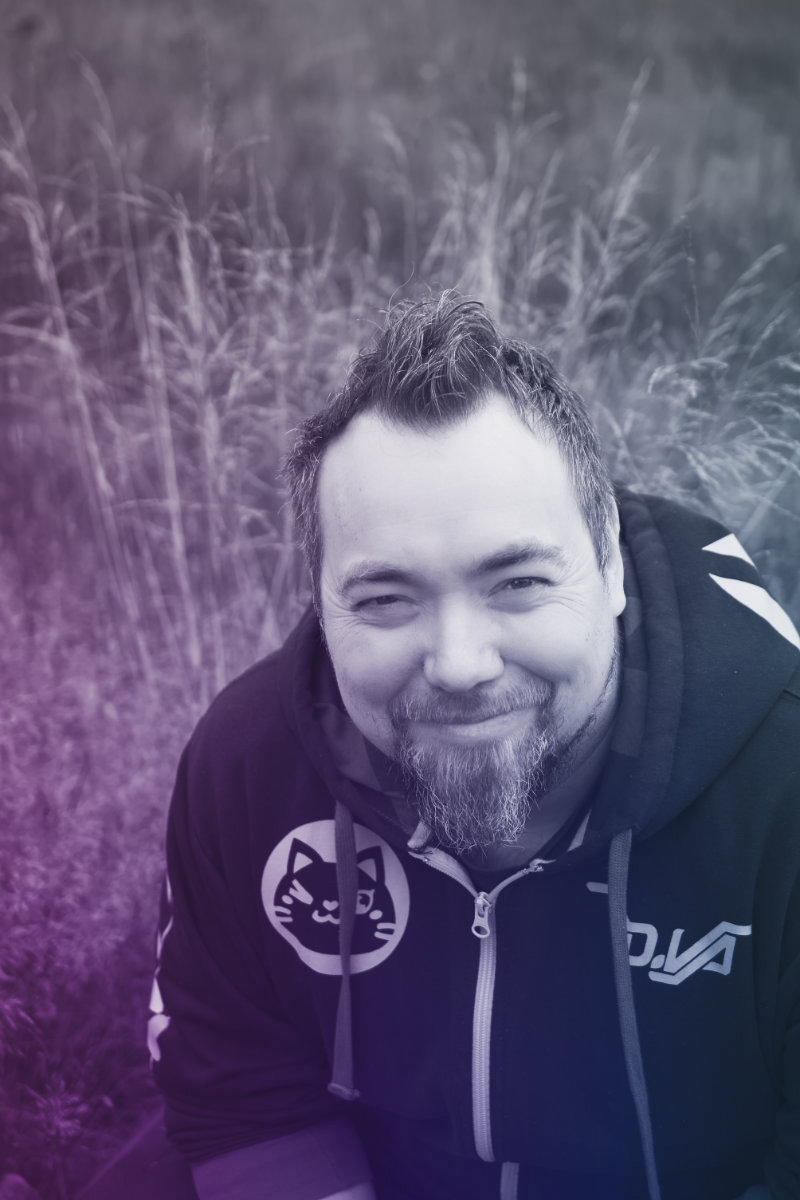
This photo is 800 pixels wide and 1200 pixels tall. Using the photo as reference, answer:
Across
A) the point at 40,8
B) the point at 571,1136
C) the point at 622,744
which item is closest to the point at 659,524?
the point at 622,744

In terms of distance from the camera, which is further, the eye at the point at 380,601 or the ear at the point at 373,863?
the ear at the point at 373,863

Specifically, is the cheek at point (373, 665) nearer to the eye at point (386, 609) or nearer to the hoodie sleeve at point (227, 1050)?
the eye at point (386, 609)

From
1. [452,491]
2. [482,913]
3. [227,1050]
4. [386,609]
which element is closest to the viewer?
[452,491]

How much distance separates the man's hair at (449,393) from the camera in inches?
50.6

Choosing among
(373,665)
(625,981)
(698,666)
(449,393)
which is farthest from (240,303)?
(625,981)

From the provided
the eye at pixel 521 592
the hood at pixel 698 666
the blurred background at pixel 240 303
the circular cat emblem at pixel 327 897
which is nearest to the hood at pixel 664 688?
the hood at pixel 698 666

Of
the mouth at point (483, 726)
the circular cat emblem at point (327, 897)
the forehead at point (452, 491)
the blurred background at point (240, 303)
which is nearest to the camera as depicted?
the forehead at point (452, 491)

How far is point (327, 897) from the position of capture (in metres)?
1.61

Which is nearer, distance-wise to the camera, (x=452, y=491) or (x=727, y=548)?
(x=452, y=491)

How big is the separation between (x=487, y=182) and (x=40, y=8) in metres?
0.96

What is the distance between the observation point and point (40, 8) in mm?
1906

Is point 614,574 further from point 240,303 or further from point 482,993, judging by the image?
point 240,303

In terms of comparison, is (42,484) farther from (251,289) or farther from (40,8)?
(40,8)

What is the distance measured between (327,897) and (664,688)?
67cm
